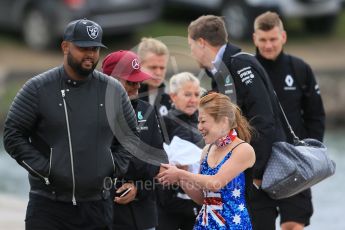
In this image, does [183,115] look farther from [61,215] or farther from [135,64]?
[61,215]

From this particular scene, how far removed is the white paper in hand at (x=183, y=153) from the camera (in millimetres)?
7586

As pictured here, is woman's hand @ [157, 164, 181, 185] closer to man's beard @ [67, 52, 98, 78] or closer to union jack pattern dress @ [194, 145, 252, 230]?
union jack pattern dress @ [194, 145, 252, 230]

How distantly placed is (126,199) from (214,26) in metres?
1.43

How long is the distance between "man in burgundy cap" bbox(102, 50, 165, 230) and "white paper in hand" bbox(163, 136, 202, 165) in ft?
1.57

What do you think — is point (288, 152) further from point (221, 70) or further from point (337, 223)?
point (337, 223)

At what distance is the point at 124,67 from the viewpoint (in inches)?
273

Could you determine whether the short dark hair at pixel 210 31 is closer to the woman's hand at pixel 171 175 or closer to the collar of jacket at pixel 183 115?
the collar of jacket at pixel 183 115

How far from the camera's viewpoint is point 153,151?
278 inches

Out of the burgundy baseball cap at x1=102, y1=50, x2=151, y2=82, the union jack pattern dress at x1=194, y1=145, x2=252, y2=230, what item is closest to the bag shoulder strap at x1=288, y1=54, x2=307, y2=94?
the burgundy baseball cap at x1=102, y1=50, x2=151, y2=82

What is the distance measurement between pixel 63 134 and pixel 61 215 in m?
0.50

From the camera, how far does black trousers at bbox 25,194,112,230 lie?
6.25m

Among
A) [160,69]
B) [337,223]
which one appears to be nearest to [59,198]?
[160,69]

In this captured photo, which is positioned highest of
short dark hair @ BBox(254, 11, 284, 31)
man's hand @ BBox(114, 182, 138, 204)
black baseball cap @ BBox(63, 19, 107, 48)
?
black baseball cap @ BBox(63, 19, 107, 48)

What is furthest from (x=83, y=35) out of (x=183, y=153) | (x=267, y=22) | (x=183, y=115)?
(x=267, y=22)
